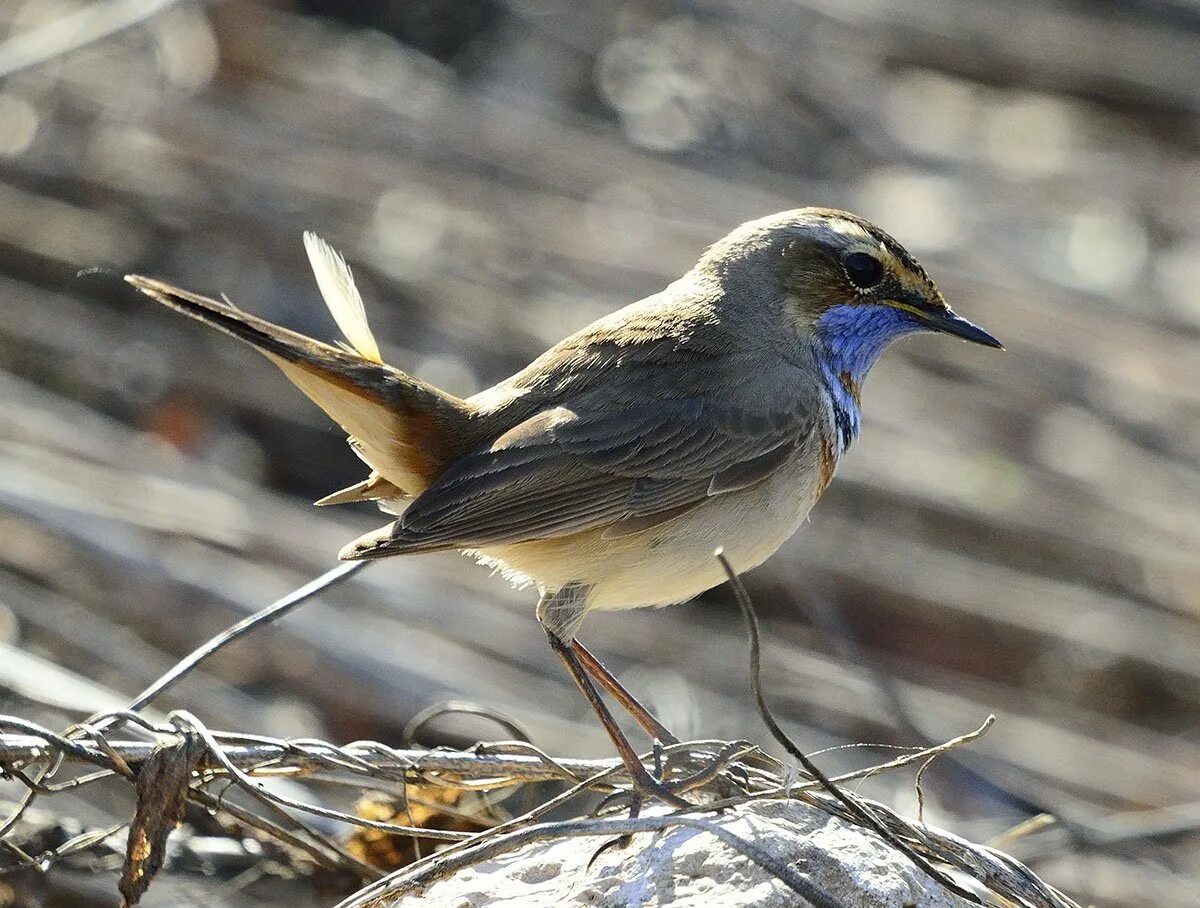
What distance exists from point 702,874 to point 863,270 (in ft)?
6.60

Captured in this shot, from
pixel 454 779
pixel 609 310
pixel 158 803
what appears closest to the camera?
pixel 158 803

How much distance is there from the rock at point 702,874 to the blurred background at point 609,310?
107cm

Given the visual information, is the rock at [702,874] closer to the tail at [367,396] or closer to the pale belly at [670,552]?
the pale belly at [670,552]

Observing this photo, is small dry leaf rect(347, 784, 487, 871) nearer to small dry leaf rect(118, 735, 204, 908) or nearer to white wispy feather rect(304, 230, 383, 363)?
small dry leaf rect(118, 735, 204, 908)

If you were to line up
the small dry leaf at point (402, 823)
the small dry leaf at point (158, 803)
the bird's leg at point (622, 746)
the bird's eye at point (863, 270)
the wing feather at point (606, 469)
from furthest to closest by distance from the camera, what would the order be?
the bird's eye at point (863, 270), the wing feather at point (606, 469), the small dry leaf at point (402, 823), the bird's leg at point (622, 746), the small dry leaf at point (158, 803)

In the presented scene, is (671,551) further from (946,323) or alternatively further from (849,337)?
(946,323)

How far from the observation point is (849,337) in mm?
4426

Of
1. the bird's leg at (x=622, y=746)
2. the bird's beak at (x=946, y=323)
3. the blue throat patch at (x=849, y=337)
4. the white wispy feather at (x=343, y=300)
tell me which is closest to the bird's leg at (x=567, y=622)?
the bird's leg at (x=622, y=746)

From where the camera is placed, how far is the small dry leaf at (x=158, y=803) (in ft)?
10.0

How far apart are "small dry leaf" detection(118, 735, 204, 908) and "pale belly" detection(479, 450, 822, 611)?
1.10 meters

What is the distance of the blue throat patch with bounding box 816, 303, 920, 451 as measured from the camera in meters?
4.40

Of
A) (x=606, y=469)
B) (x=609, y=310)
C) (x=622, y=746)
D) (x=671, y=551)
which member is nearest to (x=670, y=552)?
(x=671, y=551)

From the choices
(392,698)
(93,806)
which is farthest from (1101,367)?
(93,806)

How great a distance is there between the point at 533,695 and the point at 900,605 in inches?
78.1
